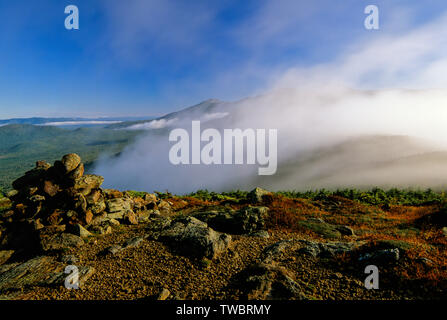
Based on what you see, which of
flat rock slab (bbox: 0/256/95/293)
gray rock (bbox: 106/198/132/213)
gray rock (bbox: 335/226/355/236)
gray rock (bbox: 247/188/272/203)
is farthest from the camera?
gray rock (bbox: 247/188/272/203)

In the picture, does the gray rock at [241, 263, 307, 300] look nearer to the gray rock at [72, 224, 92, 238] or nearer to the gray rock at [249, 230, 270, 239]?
the gray rock at [249, 230, 270, 239]

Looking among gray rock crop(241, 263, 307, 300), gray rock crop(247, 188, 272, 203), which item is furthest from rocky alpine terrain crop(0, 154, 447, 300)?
gray rock crop(247, 188, 272, 203)

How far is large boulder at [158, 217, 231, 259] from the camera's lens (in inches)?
480

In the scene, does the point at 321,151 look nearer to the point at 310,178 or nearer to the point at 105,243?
the point at 310,178

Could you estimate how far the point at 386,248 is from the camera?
11461mm

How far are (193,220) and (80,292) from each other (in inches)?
343

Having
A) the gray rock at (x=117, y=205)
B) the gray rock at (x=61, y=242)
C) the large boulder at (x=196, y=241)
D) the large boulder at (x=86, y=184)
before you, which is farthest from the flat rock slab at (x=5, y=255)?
the large boulder at (x=196, y=241)

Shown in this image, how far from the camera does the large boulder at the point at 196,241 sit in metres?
12.2

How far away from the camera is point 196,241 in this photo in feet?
41.9

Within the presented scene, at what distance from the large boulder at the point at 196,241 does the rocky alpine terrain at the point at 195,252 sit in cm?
6

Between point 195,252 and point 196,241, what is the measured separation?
62cm

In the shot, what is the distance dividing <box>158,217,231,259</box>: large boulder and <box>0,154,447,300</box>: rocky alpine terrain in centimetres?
6

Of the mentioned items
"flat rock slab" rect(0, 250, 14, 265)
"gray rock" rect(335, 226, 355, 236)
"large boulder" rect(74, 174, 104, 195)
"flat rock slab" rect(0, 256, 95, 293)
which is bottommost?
"flat rock slab" rect(0, 250, 14, 265)
